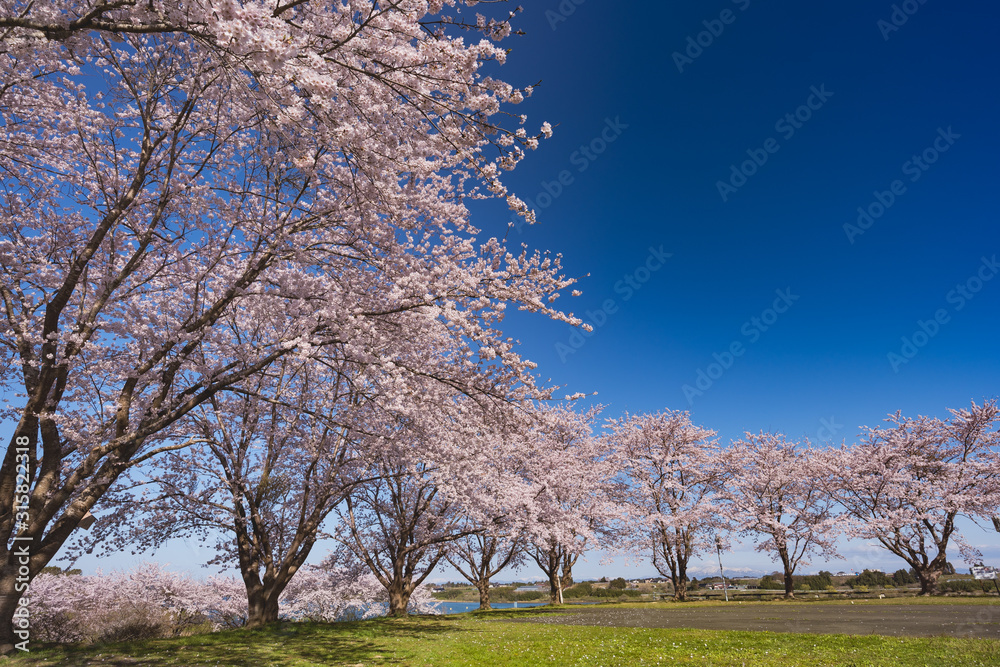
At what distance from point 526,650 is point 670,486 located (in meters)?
24.2

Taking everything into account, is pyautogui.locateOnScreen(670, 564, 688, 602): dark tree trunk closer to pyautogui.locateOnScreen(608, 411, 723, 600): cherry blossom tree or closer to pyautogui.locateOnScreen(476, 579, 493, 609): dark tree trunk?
pyautogui.locateOnScreen(608, 411, 723, 600): cherry blossom tree

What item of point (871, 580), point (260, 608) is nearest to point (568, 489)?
point (260, 608)

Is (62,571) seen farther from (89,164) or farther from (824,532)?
(824,532)

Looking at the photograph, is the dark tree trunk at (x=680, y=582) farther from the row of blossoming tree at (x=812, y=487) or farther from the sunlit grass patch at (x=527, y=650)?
the sunlit grass patch at (x=527, y=650)

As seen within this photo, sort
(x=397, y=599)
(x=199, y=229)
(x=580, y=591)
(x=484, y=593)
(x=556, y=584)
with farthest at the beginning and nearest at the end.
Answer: (x=580, y=591)
(x=556, y=584)
(x=484, y=593)
(x=397, y=599)
(x=199, y=229)

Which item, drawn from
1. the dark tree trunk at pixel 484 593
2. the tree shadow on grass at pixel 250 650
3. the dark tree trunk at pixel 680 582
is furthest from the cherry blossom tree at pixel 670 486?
the tree shadow on grass at pixel 250 650

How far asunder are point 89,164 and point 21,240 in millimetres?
2104

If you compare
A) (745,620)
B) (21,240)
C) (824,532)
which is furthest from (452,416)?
(824,532)

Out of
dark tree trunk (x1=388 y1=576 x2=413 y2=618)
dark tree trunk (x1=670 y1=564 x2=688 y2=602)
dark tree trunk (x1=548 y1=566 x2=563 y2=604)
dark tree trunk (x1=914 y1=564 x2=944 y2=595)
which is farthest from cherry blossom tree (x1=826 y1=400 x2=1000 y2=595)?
dark tree trunk (x1=388 y1=576 x2=413 y2=618)

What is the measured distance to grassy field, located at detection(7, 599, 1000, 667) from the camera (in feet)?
27.9

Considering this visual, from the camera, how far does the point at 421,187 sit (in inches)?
408

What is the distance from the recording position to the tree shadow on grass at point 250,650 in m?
8.34

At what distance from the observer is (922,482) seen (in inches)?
1147

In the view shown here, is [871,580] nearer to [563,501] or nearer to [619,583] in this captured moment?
[619,583]
